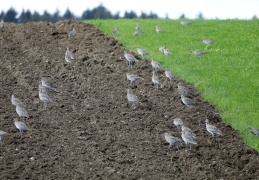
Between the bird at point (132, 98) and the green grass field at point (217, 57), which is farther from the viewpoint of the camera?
the green grass field at point (217, 57)

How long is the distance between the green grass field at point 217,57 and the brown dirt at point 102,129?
52 cm

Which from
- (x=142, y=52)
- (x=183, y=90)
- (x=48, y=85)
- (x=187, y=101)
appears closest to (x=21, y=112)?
(x=48, y=85)

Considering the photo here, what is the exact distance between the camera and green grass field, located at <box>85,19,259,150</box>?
1490cm

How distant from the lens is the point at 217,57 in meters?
19.2

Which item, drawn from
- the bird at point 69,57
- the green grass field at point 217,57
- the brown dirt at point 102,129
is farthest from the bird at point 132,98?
the bird at point 69,57

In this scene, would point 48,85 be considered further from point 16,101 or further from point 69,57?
point 69,57

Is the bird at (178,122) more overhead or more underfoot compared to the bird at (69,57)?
more underfoot

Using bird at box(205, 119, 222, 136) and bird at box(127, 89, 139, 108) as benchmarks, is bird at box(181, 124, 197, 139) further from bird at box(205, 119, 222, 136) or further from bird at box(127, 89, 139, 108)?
bird at box(127, 89, 139, 108)

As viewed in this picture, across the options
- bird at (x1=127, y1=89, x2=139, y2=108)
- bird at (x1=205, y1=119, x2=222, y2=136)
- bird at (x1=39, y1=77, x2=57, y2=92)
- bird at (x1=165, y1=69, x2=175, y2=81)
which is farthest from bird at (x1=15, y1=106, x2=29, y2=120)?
bird at (x1=165, y1=69, x2=175, y2=81)

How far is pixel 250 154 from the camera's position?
482 inches

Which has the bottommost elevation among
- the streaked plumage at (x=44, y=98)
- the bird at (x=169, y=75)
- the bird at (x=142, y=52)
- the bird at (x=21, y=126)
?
the bird at (x=21, y=126)

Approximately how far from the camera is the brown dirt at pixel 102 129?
11.1m

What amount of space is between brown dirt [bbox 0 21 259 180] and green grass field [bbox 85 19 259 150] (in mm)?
521

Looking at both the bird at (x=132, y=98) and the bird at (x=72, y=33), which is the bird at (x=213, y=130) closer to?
the bird at (x=132, y=98)
